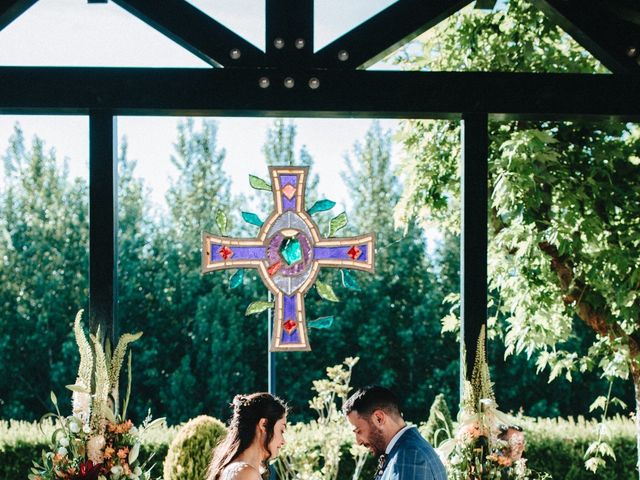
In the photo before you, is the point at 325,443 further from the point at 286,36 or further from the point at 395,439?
the point at 395,439

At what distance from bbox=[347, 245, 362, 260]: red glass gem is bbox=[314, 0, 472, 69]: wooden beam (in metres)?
0.92

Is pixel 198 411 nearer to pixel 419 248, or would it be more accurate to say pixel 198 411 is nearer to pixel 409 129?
pixel 419 248

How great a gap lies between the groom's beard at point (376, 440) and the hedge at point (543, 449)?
6056 millimetres

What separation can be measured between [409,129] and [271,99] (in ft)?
10.3

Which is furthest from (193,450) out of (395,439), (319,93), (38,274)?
(38,274)

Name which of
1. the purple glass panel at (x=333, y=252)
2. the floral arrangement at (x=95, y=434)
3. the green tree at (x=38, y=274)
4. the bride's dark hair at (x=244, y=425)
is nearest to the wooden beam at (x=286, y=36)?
the purple glass panel at (x=333, y=252)

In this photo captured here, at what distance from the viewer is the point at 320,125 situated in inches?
695

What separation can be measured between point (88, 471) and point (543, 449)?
7.05 metres

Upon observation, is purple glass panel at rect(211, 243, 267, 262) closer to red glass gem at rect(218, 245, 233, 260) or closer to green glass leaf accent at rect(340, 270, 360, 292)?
red glass gem at rect(218, 245, 233, 260)

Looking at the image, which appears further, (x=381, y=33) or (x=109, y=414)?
(x=381, y=33)

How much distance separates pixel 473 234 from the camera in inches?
169

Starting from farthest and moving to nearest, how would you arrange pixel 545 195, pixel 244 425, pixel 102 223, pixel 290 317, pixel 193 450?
pixel 193 450
pixel 545 195
pixel 290 317
pixel 102 223
pixel 244 425

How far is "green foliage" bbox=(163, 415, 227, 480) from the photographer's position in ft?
23.5

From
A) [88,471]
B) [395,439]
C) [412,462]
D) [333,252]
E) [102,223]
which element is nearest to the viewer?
[412,462]
